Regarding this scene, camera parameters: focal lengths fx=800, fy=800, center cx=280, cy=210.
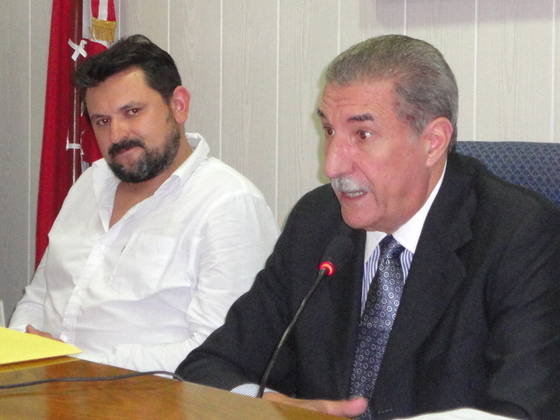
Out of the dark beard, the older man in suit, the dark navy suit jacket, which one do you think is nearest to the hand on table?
the older man in suit

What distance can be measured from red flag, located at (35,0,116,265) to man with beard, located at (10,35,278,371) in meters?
0.58

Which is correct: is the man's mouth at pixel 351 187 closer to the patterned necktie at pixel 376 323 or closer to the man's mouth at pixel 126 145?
the patterned necktie at pixel 376 323

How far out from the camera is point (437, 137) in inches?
58.2

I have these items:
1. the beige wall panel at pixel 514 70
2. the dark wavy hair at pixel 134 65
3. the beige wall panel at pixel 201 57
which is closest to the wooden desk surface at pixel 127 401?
the dark wavy hair at pixel 134 65

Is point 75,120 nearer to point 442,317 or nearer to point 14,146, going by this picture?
point 14,146

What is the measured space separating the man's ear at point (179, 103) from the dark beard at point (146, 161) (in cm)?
4

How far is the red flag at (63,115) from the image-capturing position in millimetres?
2902

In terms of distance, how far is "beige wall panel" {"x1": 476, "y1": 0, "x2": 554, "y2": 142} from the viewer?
2094 mm

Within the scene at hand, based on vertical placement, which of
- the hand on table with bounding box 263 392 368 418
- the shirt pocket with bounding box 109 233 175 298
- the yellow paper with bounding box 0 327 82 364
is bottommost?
the hand on table with bounding box 263 392 368 418

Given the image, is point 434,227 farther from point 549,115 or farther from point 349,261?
point 549,115

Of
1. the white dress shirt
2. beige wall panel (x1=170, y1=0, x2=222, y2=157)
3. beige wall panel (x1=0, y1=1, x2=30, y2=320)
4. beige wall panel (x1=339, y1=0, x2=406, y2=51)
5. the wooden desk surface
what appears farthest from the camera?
beige wall panel (x1=0, y1=1, x2=30, y2=320)

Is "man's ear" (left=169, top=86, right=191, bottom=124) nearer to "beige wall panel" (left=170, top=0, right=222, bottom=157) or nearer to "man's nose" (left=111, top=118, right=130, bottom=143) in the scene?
"man's nose" (left=111, top=118, right=130, bottom=143)

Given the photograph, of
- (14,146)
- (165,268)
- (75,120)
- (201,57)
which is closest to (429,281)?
(165,268)

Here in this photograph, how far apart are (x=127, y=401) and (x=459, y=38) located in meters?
1.56
